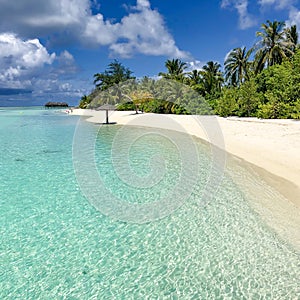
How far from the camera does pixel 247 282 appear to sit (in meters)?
4.01

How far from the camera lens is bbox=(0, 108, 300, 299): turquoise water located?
13.0ft

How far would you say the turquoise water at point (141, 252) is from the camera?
397 centimetres

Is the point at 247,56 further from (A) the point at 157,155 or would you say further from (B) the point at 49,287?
(B) the point at 49,287

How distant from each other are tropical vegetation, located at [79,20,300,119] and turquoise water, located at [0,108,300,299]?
17.8m

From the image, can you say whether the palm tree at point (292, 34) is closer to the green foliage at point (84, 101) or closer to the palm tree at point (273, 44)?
the palm tree at point (273, 44)

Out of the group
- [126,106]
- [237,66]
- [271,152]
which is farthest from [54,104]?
[271,152]

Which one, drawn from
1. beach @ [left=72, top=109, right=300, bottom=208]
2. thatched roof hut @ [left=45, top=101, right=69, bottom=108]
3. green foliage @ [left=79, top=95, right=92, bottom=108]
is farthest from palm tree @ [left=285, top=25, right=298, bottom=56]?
thatched roof hut @ [left=45, top=101, right=69, bottom=108]

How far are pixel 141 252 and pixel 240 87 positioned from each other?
2778cm

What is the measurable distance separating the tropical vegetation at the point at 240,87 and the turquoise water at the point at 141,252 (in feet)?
58.4

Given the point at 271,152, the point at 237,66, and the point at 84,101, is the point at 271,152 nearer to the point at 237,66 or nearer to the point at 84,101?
the point at 237,66

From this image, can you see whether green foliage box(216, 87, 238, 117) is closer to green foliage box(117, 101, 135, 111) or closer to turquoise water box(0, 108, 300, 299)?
turquoise water box(0, 108, 300, 299)

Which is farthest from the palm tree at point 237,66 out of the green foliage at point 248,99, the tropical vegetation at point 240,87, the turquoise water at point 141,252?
the turquoise water at point 141,252

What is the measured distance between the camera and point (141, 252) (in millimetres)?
4961

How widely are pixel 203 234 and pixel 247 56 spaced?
39.2 meters
